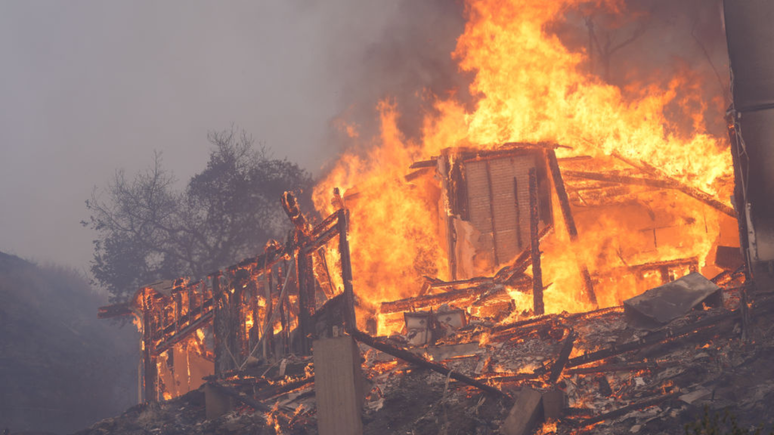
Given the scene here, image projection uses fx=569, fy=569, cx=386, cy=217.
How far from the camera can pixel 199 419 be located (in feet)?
29.0

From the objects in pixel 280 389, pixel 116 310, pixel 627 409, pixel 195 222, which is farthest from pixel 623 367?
pixel 195 222

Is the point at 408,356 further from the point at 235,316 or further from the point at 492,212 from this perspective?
the point at 492,212

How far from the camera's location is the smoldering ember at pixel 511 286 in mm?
6789

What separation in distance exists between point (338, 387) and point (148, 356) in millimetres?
8994

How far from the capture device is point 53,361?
24266 millimetres

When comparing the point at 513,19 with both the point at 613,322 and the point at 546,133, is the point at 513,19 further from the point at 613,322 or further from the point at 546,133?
the point at 613,322

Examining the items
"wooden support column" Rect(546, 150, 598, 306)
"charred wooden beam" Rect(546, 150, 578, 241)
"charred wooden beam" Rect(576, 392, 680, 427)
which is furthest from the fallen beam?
"charred wooden beam" Rect(546, 150, 578, 241)

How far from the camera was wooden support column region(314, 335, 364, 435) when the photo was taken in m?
5.40

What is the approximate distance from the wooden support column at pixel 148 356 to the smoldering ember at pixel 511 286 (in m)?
0.05

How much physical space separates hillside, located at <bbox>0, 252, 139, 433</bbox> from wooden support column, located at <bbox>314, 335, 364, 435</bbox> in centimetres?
1912

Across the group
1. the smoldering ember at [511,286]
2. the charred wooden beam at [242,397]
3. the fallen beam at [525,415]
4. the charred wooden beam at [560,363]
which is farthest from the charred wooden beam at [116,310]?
the fallen beam at [525,415]

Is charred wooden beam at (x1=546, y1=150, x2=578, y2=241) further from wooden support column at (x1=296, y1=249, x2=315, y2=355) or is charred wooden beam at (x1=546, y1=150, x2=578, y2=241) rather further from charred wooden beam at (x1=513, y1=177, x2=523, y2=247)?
wooden support column at (x1=296, y1=249, x2=315, y2=355)

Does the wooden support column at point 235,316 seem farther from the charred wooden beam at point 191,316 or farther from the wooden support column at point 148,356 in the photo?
the wooden support column at point 148,356

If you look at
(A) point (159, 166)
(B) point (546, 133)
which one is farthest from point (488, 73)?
(A) point (159, 166)
